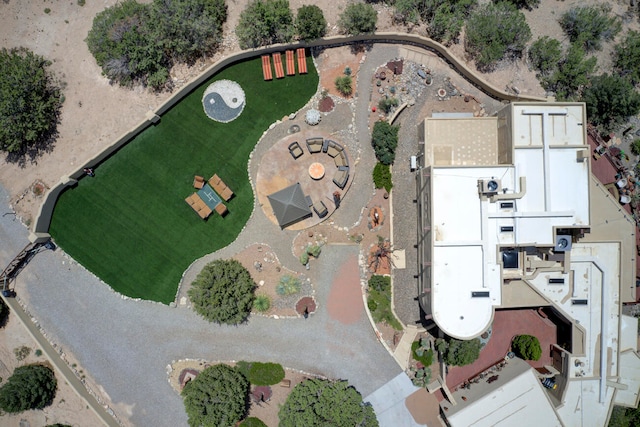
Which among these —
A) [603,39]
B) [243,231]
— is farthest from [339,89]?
[603,39]

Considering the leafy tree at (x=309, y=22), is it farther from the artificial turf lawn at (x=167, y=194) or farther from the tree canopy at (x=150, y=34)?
the tree canopy at (x=150, y=34)

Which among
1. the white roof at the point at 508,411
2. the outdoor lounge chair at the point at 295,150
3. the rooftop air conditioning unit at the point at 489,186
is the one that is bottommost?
the white roof at the point at 508,411

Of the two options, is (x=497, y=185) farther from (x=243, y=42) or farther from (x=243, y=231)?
(x=243, y=42)

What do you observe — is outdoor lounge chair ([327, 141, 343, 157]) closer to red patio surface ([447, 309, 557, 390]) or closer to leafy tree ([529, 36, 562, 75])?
leafy tree ([529, 36, 562, 75])

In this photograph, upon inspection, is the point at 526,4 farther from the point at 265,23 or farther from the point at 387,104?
the point at 265,23

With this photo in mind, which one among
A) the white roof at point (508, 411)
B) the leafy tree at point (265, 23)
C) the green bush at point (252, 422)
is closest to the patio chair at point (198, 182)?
the leafy tree at point (265, 23)

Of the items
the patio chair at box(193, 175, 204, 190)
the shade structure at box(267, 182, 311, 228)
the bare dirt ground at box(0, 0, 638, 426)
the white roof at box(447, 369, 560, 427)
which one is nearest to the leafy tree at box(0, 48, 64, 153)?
the bare dirt ground at box(0, 0, 638, 426)

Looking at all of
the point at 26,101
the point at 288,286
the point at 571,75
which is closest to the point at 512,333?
the point at 288,286
